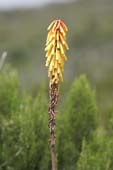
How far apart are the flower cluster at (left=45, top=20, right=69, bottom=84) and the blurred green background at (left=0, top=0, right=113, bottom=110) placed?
2167 centimetres

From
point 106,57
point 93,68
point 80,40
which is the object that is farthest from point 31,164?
point 80,40

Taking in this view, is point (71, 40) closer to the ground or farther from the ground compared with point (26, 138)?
→ farther from the ground

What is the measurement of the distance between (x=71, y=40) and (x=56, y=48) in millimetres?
39721

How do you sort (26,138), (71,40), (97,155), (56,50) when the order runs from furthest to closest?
(71,40) → (26,138) → (97,155) → (56,50)

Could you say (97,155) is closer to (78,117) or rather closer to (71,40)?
(78,117)

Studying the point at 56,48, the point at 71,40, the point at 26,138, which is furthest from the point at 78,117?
the point at 71,40

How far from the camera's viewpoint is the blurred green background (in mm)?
32781

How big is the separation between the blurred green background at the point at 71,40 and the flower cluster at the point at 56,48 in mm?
21671

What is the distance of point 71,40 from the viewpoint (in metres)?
43.2

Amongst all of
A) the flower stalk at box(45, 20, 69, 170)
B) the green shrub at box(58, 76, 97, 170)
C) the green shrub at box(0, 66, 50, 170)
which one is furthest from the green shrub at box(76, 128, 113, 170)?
the flower stalk at box(45, 20, 69, 170)

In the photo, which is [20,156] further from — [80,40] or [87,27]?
[87,27]

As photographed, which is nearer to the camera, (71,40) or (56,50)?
(56,50)

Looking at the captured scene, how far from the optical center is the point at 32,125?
15.2 ft

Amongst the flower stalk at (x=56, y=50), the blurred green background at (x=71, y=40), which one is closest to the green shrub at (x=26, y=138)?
the flower stalk at (x=56, y=50)
